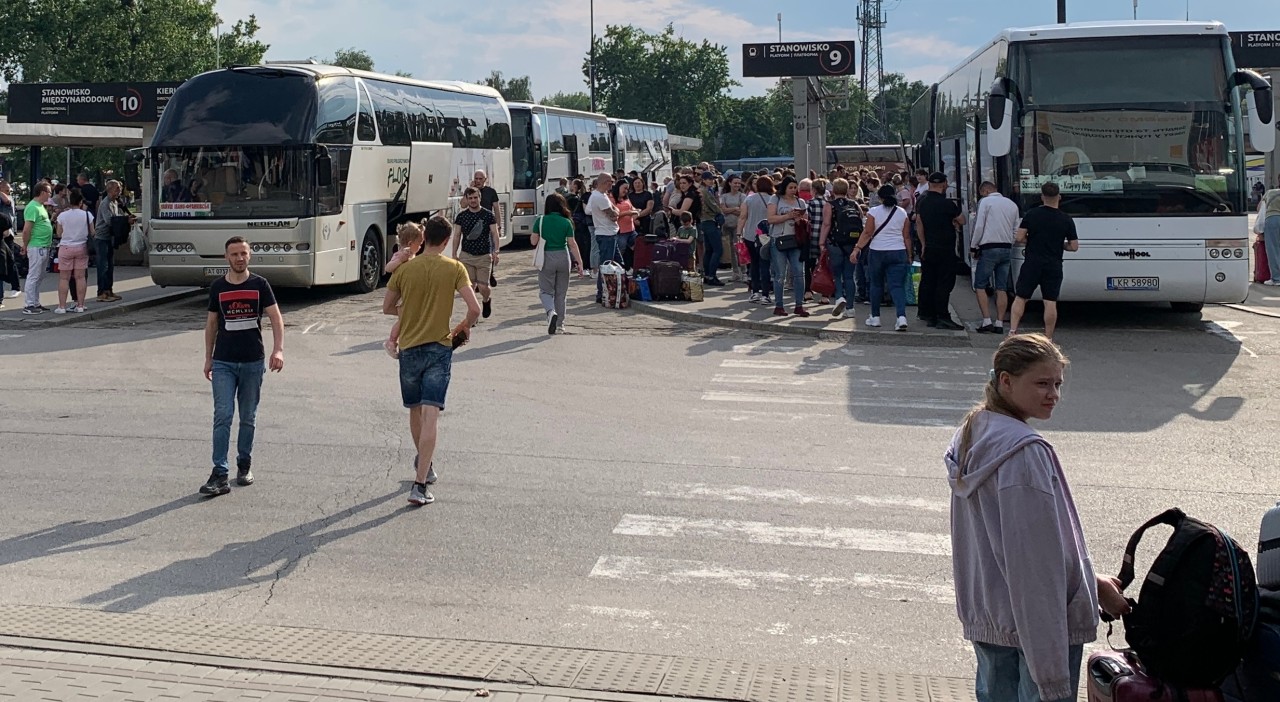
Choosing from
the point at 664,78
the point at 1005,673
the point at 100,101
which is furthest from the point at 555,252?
the point at 664,78

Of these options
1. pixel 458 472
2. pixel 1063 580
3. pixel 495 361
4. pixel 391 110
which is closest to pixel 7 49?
pixel 391 110

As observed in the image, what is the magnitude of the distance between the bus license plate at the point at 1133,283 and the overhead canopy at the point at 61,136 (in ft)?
72.6

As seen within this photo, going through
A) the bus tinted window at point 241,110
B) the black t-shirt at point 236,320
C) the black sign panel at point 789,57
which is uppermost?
the black sign panel at point 789,57

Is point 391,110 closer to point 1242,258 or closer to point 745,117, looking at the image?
point 1242,258

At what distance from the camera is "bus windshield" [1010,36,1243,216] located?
15.8 m

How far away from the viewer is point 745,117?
12750cm

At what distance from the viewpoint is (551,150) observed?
116ft

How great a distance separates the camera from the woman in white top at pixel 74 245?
18125 mm

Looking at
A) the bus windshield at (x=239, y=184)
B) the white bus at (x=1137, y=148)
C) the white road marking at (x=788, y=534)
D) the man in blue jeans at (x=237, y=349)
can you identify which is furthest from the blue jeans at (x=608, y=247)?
the white road marking at (x=788, y=534)

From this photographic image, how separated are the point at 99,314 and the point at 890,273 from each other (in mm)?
10876

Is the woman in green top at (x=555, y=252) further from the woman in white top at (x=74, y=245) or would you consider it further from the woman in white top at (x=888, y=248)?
the woman in white top at (x=74, y=245)

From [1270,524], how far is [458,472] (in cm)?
638

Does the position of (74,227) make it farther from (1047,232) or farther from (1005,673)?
(1005,673)

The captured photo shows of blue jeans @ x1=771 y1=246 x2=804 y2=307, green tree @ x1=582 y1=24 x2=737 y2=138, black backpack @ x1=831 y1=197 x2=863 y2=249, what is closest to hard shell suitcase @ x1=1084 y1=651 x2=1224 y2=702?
blue jeans @ x1=771 y1=246 x2=804 y2=307
